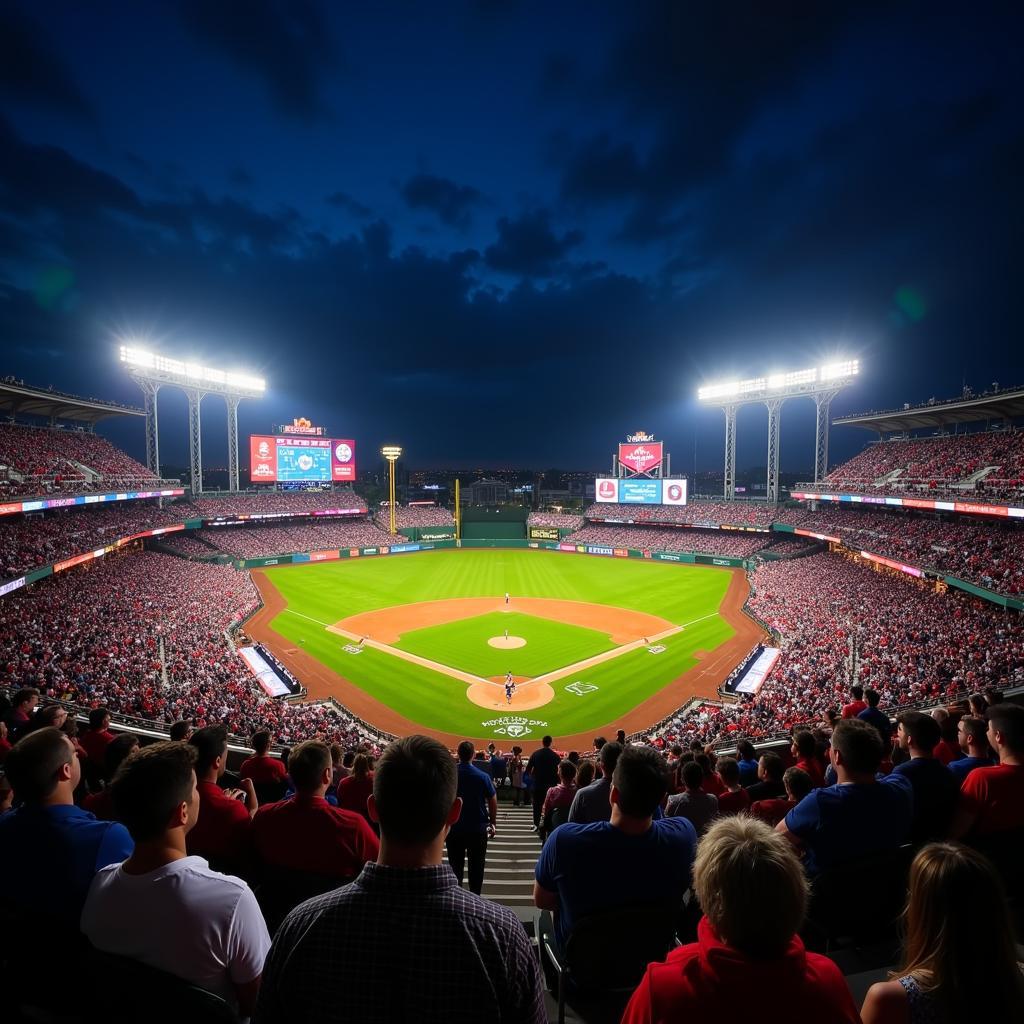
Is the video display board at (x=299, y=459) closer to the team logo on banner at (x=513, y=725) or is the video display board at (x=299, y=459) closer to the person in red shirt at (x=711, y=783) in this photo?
the team logo on banner at (x=513, y=725)

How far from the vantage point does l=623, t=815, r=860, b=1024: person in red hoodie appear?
1754 mm

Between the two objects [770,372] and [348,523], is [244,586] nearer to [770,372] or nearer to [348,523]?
[348,523]

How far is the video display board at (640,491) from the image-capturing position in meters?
65.0

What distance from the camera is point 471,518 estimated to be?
259ft

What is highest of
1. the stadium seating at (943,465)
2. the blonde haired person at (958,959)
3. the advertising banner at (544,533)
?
the stadium seating at (943,465)

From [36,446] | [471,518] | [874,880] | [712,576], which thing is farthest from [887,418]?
[36,446]

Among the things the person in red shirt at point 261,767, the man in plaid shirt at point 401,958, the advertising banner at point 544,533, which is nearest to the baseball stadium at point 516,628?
the person in red shirt at point 261,767

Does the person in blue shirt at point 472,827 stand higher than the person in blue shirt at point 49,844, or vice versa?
the person in blue shirt at point 49,844

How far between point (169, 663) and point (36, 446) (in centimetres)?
2937

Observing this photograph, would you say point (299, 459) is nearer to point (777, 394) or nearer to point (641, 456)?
point (641, 456)

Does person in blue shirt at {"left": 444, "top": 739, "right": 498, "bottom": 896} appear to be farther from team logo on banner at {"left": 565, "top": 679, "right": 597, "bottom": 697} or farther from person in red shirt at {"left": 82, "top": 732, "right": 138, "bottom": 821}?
team logo on banner at {"left": 565, "top": 679, "right": 597, "bottom": 697}

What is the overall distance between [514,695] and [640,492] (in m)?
46.3

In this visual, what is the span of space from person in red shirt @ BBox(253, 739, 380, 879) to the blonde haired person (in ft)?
9.81

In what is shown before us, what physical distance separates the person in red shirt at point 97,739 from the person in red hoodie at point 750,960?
8.16 meters
